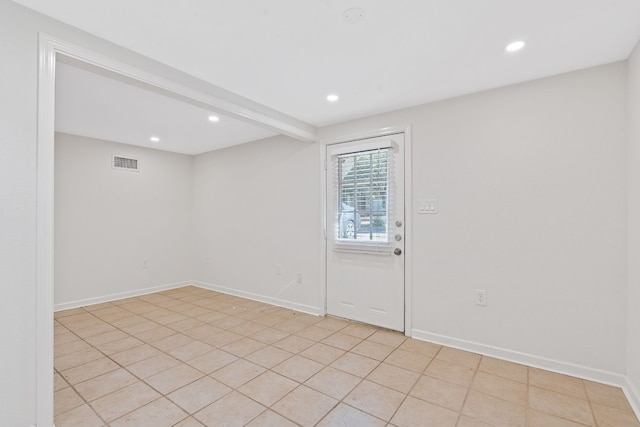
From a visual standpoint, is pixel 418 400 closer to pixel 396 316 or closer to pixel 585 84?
pixel 396 316

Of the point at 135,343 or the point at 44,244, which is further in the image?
the point at 135,343

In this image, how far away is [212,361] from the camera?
99.2 inches

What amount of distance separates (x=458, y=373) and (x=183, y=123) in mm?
3698

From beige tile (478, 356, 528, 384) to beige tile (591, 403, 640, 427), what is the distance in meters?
0.41

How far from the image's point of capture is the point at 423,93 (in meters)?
2.69

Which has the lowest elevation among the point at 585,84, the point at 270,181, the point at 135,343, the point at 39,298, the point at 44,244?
the point at 135,343

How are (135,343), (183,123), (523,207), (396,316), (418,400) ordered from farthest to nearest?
(183,123)
(396,316)
(135,343)
(523,207)
(418,400)

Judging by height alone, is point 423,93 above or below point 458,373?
above

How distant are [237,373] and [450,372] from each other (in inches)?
64.6

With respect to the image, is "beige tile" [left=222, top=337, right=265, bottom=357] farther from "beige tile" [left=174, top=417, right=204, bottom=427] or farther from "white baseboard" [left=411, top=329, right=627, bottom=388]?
"white baseboard" [left=411, top=329, right=627, bottom=388]

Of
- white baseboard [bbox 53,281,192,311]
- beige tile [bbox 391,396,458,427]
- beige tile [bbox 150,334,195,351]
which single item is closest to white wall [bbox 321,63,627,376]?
beige tile [bbox 391,396,458,427]

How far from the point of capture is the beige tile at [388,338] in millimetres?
2881

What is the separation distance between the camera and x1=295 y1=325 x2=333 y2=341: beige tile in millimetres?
3022

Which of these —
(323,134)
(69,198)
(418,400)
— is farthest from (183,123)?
(418,400)
